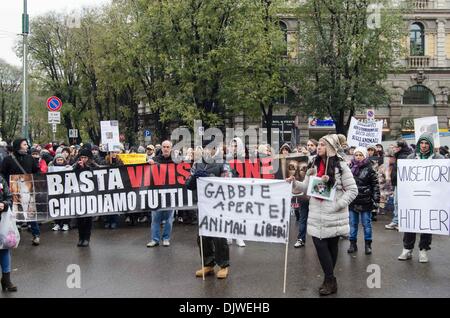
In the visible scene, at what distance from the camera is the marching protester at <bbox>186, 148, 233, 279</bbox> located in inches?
272

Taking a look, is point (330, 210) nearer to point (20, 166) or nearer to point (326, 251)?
point (326, 251)

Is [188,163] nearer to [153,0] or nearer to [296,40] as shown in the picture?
[153,0]

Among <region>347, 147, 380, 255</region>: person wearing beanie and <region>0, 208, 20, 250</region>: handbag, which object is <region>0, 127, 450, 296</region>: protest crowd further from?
<region>0, 208, 20, 250</region>: handbag

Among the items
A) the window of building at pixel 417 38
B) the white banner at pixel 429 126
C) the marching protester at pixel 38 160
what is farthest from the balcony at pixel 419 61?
the marching protester at pixel 38 160

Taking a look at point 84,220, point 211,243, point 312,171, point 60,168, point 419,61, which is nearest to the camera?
point 312,171

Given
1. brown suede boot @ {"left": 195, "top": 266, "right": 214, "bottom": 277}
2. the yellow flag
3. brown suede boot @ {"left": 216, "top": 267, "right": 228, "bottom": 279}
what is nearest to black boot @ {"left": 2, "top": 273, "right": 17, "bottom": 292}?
brown suede boot @ {"left": 195, "top": 266, "right": 214, "bottom": 277}

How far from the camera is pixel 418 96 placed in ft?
119

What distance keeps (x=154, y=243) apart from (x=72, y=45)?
31.5 m

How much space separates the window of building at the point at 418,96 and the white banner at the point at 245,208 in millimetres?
32518

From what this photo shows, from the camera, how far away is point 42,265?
25.8ft

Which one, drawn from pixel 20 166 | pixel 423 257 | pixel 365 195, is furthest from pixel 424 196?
pixel 20 166

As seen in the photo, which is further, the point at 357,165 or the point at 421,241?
the point at 357,165

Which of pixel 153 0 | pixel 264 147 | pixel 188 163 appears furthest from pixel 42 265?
pixel 153 0

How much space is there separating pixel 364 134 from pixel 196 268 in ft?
30.3
